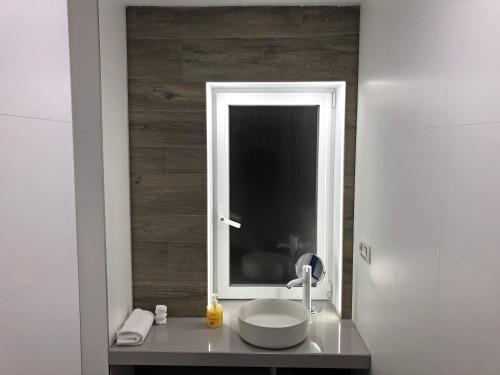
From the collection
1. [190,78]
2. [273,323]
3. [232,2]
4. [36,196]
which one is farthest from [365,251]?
[36,196]

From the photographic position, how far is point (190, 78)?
2191mm

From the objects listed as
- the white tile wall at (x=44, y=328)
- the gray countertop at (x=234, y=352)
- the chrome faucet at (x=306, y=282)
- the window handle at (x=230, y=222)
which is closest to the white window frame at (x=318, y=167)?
the window handle at (x=230, y=222)

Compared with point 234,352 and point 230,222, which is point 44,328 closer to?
point 234,352

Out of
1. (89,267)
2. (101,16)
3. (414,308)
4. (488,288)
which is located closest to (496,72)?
(488,288)

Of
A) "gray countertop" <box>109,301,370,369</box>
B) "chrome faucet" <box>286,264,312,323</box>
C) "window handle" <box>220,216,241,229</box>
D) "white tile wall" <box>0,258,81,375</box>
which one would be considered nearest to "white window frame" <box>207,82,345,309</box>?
"window handle" <box>220,216,241,229</box>

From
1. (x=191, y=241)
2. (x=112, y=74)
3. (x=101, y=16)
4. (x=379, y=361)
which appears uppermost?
(x=101, y=16)

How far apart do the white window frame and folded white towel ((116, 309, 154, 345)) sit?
0.40m

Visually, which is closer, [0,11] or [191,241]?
[0,11]

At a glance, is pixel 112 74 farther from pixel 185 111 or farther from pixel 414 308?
pixel 414 308

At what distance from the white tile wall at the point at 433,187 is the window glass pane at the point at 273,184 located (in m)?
0.51

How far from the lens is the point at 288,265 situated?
8.18 ft

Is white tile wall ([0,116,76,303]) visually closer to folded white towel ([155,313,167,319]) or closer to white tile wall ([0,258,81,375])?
white tile wall ([0,258,81,375])

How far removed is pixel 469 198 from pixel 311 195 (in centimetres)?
141

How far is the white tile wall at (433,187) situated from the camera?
0.96 meters
